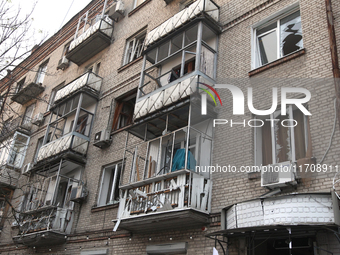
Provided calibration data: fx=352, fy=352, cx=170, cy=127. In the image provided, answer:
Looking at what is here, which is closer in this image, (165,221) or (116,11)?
(165,221)

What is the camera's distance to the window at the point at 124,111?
1405 centimetres

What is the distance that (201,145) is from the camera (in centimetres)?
981

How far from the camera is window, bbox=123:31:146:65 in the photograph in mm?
15293

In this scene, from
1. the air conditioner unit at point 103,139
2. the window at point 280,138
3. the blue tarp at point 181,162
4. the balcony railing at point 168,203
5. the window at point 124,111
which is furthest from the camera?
the window at point 124,111

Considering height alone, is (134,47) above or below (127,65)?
above

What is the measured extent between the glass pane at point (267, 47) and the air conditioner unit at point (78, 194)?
763cm

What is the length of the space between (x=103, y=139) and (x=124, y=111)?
5.68 ft

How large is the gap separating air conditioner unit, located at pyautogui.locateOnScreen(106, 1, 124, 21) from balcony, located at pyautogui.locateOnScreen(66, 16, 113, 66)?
279 mm

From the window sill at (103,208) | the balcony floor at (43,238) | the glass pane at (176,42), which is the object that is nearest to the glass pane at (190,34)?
the glass pane at (176,42)

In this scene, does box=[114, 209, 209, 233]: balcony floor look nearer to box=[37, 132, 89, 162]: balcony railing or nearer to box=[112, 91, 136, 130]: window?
box=[37, 132, 89, 162]: balcony railing

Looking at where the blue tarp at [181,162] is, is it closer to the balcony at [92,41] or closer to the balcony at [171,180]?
the balcony at [171,180]

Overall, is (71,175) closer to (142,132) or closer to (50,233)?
(50,233)

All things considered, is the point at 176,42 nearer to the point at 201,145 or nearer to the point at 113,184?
the point at 201,145

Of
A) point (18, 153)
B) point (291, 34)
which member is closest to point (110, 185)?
point (291, 34)
